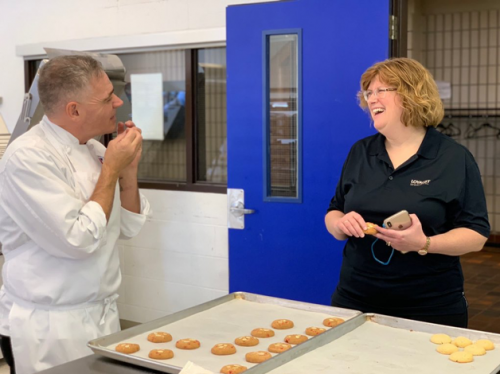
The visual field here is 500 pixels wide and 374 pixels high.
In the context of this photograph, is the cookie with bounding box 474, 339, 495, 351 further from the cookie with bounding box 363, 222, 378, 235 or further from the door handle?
the door handle

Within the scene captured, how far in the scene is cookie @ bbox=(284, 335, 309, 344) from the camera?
1814mm

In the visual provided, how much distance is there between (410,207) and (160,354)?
38.4 inches

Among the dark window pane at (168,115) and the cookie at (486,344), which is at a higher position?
the dark window pane at (168,115)

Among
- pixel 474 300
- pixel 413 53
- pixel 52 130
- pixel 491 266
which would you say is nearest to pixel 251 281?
pixel 52 130

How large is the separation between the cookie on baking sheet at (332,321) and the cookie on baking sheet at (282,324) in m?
0.11

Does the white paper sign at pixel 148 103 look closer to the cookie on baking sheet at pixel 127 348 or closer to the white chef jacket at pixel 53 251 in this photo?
the white chef jacket at pixel 53 251

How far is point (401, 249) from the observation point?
2049 mm

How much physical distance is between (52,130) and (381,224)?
1151 millimetres

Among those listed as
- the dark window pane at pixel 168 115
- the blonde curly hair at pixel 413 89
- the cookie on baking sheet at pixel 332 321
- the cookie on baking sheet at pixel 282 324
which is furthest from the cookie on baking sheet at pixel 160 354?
the dark window pane at pixel 168 115

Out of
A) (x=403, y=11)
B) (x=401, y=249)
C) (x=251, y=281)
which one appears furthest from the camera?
(x=251, y=281)

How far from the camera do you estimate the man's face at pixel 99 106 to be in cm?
209

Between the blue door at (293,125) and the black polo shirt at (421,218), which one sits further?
the blue door at (293,125)

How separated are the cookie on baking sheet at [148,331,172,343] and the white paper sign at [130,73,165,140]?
2927 millimetres

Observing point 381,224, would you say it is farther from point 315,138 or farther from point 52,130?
point 315,138
